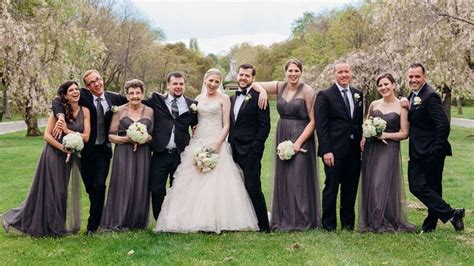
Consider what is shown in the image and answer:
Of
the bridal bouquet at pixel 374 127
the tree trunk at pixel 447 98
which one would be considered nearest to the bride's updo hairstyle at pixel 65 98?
the bridal bouquet at pixel 374 127

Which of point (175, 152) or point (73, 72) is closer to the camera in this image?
point (175, 152)

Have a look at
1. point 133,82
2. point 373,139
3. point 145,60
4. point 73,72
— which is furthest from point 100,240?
point 145,60

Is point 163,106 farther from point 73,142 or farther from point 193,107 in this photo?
point 73,142

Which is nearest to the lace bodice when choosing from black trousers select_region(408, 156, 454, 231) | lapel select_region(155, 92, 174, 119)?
lapel select_region(155, 92, 174, 119)

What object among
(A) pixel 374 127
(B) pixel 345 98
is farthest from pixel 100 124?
(A) pixel 374 127

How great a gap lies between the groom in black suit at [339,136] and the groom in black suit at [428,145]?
0.73 m

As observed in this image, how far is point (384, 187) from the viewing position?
785 centimetres

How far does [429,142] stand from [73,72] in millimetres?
22596

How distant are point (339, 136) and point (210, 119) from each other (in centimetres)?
181

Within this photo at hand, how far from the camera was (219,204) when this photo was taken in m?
7.81

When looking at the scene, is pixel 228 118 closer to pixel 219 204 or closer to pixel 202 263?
pixel 219 204

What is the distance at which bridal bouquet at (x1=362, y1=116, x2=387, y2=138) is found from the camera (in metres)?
7.62

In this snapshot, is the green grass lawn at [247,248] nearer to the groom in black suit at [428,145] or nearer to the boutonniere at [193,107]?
the groom in black suit at [428,145]

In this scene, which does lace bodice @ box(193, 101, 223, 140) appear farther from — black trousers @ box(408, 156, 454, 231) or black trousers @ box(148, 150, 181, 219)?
black trousers @ box(408, 156, 454, 231)
